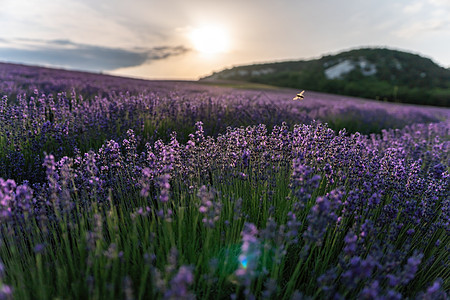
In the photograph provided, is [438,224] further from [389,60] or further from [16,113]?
[389,60]

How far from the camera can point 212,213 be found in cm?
148

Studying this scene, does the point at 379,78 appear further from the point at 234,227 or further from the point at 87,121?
the point at 234,227

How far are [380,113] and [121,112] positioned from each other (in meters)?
8.43

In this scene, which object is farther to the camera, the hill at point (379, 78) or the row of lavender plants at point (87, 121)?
the hill at point (379, 78)

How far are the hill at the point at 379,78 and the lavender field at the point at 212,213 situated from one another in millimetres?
28325

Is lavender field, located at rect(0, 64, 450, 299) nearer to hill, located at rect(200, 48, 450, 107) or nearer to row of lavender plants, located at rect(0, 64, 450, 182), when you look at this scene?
row of lavender plants, located at rect(0, 64, 450, 182)

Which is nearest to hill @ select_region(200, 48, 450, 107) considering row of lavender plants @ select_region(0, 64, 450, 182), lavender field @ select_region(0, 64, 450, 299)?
row of lavender plants @ select_region(0, 64, 450, 182)

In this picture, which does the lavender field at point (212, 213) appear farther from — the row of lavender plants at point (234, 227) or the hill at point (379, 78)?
the hill at point (379, 78)

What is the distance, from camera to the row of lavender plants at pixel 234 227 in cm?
139

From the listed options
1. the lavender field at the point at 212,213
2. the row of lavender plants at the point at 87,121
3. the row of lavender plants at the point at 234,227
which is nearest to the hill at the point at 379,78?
the row of lavender plants at the point at 87,121

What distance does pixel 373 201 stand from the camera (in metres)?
1.83

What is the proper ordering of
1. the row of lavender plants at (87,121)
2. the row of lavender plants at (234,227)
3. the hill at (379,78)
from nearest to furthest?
the row of lavender plants at (234,227) < the row of lavender plants at (87,121) < the hill at (379,78)

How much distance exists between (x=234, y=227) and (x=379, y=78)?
43195 millimetres

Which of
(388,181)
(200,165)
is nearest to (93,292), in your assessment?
(200,165)
